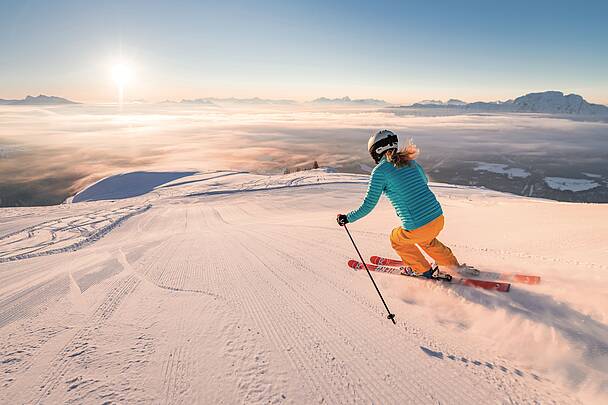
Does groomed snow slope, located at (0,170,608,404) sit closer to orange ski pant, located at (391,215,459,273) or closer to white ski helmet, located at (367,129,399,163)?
orange ski pant, located at (391,215,459,273)

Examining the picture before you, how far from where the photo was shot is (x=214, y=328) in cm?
347

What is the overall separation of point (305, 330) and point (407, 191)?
2154 mm

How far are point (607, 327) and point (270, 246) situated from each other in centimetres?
573

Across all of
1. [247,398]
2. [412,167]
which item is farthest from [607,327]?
[247,398]

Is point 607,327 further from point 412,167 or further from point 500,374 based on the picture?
point 412,167

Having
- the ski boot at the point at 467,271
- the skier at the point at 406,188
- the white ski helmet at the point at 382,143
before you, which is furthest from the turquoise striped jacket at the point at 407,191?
the ski boot at the point at 467,271

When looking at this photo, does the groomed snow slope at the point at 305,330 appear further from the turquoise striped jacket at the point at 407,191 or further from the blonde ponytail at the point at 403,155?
the blonde ponytail at the point at 403,155

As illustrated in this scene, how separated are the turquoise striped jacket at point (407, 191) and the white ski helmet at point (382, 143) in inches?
4.2

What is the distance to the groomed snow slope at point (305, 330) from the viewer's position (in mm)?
2557

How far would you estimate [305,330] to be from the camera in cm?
348

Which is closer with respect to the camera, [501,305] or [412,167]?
[501,305]

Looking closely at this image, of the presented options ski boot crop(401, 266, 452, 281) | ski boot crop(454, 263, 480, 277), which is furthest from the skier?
ski boot crop(454, 263, 480, 277)

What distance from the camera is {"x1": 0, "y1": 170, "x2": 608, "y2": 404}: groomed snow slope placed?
2557mm

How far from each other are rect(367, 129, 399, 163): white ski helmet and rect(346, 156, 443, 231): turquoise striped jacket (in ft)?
0.35
